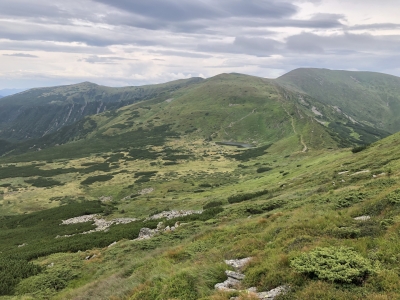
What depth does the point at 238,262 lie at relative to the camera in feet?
46.2

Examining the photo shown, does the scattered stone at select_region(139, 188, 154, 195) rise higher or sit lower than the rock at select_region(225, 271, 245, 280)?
lower

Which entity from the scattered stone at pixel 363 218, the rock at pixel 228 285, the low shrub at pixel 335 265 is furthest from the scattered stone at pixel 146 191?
the low shrub at pixel 335 265

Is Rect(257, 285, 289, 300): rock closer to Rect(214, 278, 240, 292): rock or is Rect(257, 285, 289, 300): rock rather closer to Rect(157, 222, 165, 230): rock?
Rect(214, 278, 240, 292): rock

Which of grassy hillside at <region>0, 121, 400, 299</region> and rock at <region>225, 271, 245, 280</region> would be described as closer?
grassy hillside at <region>0, 121, 400, 299</region>

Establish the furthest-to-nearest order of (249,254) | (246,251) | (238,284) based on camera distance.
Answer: (246,251) → (249,254) → (238,284)

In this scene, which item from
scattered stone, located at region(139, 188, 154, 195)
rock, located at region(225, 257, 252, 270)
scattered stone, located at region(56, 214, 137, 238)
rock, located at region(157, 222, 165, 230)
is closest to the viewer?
rock, located at region(225, 257, 252, 270)

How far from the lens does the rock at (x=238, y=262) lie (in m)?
13.5

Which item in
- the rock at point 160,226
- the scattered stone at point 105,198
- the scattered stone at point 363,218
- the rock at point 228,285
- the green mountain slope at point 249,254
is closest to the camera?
the green mountain slope at point 249,254

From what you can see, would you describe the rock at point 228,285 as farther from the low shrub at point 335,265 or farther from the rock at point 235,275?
the low shrub at point 335,265

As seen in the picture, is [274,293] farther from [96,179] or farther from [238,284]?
[96,179]

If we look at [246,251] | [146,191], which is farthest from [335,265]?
[146,191]

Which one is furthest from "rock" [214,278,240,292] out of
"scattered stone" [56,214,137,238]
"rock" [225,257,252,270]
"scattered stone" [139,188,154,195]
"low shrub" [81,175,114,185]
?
"low shrub" [81,175,114,185]

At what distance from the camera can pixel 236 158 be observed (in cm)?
13025

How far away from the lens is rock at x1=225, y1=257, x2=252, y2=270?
13.5 m
